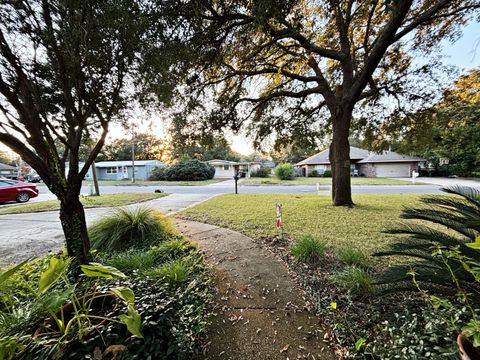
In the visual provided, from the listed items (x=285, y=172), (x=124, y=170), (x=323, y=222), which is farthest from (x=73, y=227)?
(x=124, y=170)

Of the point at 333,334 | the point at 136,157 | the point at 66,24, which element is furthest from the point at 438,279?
the point at 136,157

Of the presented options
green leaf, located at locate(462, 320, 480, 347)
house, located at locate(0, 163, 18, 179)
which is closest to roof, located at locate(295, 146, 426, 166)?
green leaf, located at locate(462, 320, 480, 347)

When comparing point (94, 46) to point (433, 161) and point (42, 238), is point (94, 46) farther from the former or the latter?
point (433, 161)

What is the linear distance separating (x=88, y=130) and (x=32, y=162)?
120 centimetres

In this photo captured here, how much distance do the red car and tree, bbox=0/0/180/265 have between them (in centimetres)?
1219

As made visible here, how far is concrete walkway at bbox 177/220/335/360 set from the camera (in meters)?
1.81

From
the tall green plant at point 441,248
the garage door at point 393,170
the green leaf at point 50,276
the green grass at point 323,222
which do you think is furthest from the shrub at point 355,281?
the garage door at point 393,170

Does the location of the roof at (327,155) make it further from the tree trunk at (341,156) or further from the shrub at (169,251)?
the shrub at (169,251)

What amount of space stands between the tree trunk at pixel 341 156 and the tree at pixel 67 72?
6.27 meters

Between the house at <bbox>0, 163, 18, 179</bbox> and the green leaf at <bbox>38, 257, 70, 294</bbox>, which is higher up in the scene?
the house at <bbox>0, 163, 18, 179</bbox>

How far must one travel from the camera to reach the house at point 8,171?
26572mm

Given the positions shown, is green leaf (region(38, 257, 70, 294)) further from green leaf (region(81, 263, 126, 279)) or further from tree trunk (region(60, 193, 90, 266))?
tree trunk (region(60, 193, 90, 266))

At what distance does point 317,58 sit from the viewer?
7.58m

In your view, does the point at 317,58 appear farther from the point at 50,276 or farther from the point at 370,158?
the point at 370,158
